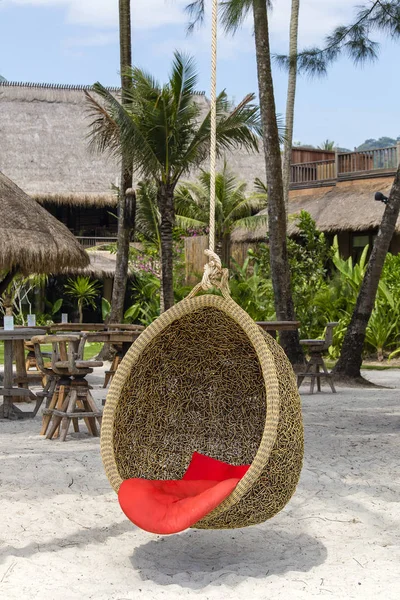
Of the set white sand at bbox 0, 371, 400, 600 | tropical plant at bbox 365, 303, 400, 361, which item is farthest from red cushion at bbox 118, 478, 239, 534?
tropical plant at bbox 365, 303, 400, 361

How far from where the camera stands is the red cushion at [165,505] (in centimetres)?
317

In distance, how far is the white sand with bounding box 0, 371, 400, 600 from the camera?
3.13 metres

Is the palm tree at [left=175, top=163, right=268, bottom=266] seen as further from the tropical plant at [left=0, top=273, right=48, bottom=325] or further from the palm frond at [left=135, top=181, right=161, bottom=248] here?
the tropical plant at [left=0, top=273, right=48, bottom=325]

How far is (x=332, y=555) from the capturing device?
3537 millimetres

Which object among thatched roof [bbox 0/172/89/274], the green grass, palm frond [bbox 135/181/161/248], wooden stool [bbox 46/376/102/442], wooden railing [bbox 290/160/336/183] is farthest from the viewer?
wooden railing [bbox 290/160/336/183]

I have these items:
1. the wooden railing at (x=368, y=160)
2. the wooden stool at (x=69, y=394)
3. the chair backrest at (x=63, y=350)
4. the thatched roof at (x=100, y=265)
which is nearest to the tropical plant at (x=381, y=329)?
the wooden railing at (x=368, y=160)

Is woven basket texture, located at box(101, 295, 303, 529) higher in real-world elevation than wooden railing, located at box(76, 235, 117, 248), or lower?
lower

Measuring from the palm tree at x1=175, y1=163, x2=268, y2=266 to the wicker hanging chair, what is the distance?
14.6 meters

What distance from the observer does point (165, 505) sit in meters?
3.34

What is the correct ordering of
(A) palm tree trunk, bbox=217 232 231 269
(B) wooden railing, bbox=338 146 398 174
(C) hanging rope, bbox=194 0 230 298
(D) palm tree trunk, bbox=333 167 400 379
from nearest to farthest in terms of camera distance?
(C) hanging rope, bbox=194 0 230 298
(D) palm tree trunk, bbox=333 167 400 379
(A) palm tree trunk, bbox=217 232 231 269
(B) wooden railing, bbox=338 146 398 174

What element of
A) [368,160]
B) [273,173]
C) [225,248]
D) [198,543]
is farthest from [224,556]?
[368,160]

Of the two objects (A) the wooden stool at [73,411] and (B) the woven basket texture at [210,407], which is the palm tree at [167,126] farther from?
(B) the woven basket texture at [210,407]

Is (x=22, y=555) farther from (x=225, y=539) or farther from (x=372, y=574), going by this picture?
(x=372, y=574)

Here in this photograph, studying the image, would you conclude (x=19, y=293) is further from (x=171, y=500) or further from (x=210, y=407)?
(x=171, y=500)
